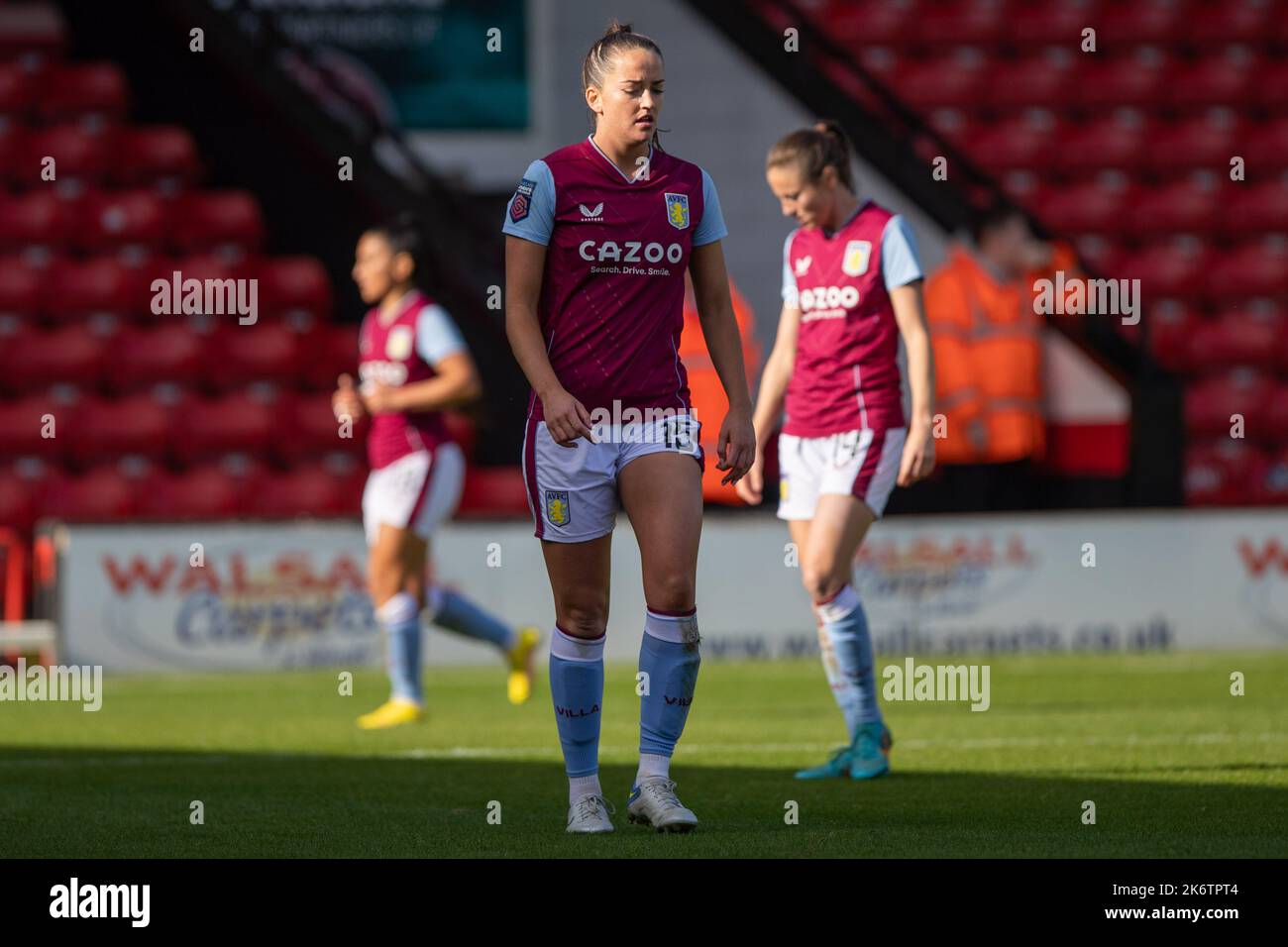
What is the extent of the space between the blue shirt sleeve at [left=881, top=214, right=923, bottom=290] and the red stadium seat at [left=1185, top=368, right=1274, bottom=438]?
1219cm

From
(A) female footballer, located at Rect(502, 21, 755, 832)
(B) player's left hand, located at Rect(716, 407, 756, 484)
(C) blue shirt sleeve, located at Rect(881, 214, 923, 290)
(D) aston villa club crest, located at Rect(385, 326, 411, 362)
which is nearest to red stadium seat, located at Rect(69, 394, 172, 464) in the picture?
(D) aston villa club crest, located at Rect(385, 326, 411, 362)

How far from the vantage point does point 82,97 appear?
739 inches

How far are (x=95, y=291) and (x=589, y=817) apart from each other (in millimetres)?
13138

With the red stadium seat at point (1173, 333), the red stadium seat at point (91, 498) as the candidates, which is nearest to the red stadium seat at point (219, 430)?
the red stadium seat at point (91, 498)

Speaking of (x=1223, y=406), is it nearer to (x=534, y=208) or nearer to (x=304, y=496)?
(x=304, y=496)

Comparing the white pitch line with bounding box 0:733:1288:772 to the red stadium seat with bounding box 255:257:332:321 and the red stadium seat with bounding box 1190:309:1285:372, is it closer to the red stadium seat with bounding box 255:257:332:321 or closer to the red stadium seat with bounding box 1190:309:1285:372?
the red stadium seat with bounding box 255:257:332:321

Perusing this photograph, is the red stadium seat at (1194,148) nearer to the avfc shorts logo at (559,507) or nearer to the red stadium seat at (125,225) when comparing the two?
the red stadium seat at (125,225)

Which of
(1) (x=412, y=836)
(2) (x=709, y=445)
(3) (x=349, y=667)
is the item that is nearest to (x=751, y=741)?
(1) (x=412, y=836)

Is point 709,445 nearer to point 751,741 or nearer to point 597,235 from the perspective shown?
point 751,741

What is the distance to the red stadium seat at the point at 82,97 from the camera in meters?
18.8

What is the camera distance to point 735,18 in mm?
18109

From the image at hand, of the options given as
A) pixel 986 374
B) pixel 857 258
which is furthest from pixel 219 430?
pixel 857 258

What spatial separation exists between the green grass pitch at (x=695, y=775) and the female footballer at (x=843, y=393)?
49cm

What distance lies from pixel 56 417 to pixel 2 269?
1753 mm
